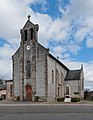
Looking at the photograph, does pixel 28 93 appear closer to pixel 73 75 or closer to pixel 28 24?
pixel 28 24

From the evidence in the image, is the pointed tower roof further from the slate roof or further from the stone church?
the slate roof

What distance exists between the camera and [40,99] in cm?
3997

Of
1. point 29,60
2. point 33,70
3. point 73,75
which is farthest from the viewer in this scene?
point 73,75

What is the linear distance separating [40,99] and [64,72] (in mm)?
13438

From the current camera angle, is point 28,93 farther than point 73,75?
No

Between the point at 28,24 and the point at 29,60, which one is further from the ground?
the point at 28,24

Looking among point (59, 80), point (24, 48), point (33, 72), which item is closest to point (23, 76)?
point (33, 72)

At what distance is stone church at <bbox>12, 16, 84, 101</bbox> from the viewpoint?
39906 millimetres

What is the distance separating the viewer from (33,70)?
41031 millimetres
